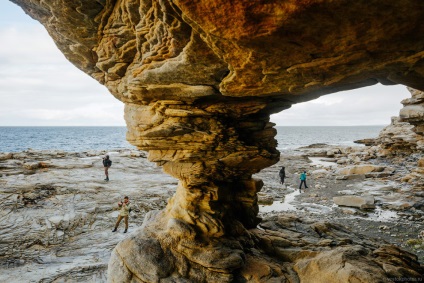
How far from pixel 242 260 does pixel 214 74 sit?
6.34m

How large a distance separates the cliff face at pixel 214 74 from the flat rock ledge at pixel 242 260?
5 centimetres

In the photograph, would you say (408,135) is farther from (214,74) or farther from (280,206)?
(214,74)

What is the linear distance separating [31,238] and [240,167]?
1134cm

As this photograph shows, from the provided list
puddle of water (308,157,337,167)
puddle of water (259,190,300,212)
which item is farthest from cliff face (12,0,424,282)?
puddle of water (308,157,337,167)

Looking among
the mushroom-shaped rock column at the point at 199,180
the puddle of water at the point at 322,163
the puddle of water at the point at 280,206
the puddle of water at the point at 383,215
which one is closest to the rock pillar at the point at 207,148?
the mushroom-shaped rock column at the point at 199,180

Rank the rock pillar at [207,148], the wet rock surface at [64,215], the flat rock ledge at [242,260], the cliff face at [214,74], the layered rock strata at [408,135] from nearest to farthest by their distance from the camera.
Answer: the cliff face at [214,74] < the flat rock ledge at [242,260] < the rock pillar at [207,148] < the wet rock surface at [64,215] < the layered rock strata at [408,135]

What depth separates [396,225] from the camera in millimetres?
16328

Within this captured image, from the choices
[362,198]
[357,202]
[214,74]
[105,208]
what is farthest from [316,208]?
[214,74]

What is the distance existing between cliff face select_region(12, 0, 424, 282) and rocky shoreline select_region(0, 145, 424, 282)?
337 centimetres

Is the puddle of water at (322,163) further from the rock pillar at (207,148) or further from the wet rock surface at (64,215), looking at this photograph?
the rock pillar at (207,148)

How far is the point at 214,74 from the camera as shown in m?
7.72

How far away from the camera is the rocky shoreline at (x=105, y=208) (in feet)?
39.4

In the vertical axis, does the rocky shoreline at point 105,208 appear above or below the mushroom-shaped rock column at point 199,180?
below

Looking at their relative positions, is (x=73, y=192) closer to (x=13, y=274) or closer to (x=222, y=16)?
(x=13, y=274)
